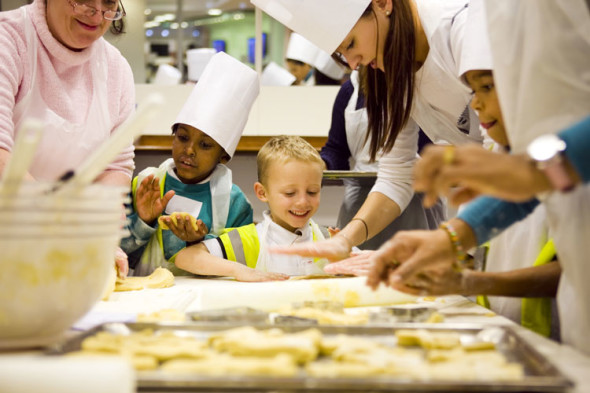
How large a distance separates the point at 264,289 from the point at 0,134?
805 millimetres

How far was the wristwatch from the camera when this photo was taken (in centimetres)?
75

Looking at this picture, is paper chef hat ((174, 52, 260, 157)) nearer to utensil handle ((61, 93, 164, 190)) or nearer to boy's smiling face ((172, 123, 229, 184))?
boy's smiling face ((172, 123, 229, 184))

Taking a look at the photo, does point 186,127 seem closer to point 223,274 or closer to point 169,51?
point 223,274

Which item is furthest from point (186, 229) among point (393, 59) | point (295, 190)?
point (393, 59)

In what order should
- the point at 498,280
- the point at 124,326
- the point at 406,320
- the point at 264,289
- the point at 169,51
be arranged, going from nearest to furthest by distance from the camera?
the point at 124,326, the point at 406,320, the point at 498,280, the point at 264,289, the point at 169,51

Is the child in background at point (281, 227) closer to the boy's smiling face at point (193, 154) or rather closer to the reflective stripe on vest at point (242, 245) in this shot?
the reflective stripe on vest at point (242, 245)

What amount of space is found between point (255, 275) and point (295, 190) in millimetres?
382

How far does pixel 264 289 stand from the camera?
4.50 feet

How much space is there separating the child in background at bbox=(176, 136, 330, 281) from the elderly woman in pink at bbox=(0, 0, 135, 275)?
387 millimetres

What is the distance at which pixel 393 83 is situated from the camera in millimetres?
1738

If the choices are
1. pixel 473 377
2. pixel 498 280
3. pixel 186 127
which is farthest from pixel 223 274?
pixel 473 377

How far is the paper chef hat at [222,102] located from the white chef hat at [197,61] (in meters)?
1.68

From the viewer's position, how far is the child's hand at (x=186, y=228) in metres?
1.86

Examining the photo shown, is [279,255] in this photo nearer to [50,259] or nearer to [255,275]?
[255,275]
